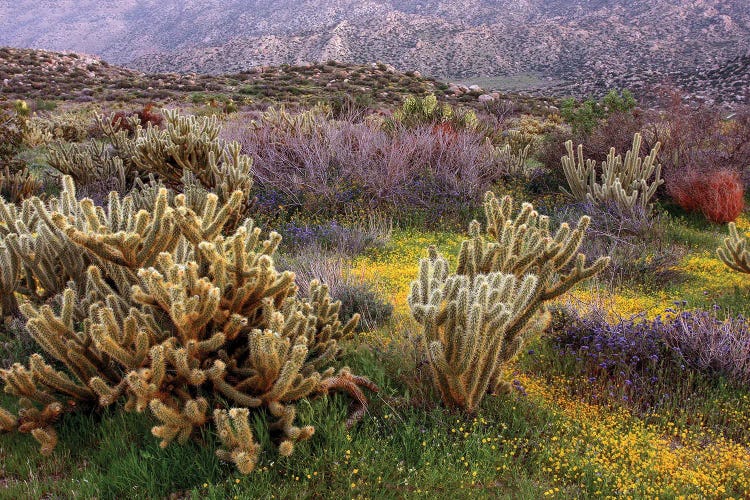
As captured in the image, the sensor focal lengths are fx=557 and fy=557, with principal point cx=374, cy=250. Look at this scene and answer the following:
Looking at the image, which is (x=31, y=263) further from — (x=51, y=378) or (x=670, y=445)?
(x=670, y=445)

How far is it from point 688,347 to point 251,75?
142 ft

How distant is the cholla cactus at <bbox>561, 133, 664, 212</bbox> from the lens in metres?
7.83

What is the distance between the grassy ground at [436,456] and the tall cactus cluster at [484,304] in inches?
8.6

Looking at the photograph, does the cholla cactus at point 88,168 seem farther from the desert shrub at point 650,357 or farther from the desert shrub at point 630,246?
the desert shrub at point 650,357

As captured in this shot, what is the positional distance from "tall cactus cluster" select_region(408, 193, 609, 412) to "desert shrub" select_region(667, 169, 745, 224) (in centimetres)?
551

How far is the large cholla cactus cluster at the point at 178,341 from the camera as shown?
2.67 metres

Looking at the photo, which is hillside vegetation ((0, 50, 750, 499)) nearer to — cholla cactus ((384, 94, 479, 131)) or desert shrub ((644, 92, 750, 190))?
desert shrub ((644, 92, 750, 190))

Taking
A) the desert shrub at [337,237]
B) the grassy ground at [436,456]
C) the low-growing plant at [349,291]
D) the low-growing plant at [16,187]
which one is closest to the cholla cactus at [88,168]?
the low-growing plant at [16,187]

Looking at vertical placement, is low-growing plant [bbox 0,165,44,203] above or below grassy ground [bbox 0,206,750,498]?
above

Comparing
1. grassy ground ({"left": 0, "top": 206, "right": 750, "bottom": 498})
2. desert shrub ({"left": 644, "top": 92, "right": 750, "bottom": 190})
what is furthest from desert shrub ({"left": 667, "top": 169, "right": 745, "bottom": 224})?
grassy ground ({"left": 0, "top": 206, "right": 750, "bottom": 498})

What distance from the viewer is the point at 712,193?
7895 mm

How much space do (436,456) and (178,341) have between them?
4.98 feet

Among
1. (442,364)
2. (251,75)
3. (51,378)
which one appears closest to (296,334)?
(442,364)

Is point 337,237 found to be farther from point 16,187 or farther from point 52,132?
point 52,132
